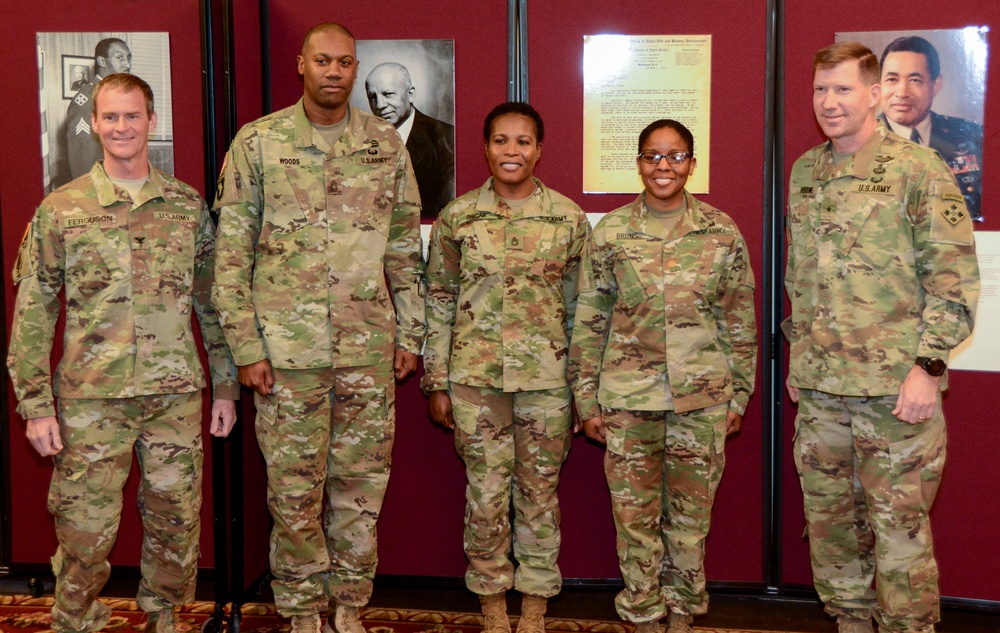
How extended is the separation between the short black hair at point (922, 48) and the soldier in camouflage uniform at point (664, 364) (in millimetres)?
1023

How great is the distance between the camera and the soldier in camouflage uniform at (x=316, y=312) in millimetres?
2896

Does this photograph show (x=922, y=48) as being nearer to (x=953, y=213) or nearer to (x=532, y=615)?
(x=953, y=213)

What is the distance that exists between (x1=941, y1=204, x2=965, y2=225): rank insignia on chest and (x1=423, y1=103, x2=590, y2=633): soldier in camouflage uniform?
113 centimetres

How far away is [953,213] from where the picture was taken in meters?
2.58

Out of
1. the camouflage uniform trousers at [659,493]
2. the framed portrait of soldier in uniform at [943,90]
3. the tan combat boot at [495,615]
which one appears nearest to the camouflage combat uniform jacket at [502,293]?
the camouflage uniform trousers at [659,493]

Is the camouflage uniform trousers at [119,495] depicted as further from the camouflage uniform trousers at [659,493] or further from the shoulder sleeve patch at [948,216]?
the shoulder sleeve patch at [948,216]

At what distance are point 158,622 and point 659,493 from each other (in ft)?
5.64

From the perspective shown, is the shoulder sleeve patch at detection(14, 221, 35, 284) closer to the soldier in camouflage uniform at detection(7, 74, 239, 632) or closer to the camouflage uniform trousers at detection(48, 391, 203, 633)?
the soldier in camouflage uniform at detection(7, 74, 239, 632)

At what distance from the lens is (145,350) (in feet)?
9.13

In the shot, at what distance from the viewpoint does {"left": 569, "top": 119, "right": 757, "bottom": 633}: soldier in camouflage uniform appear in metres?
2.90

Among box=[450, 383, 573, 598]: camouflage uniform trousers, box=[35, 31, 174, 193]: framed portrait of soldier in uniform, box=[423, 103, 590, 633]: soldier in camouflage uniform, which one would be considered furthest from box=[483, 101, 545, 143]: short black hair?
box=[35, 31, 174, 193]: framed portrait of soldier in uniform

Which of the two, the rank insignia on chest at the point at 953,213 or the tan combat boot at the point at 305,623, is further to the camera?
the tan combat boot at the point at 305,623

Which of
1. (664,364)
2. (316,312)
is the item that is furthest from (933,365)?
(316,312)

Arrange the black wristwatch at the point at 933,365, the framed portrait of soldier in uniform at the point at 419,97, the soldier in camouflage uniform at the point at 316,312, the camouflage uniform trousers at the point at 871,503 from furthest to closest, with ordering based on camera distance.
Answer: the framed portrait of soldier in uniform at the point at 419,97 → the soldier in camouflage uniform at the point at 316,312 → the camouflage uniform trousers at the point at 871,503 → the black wristwatch at the point at 933,365
